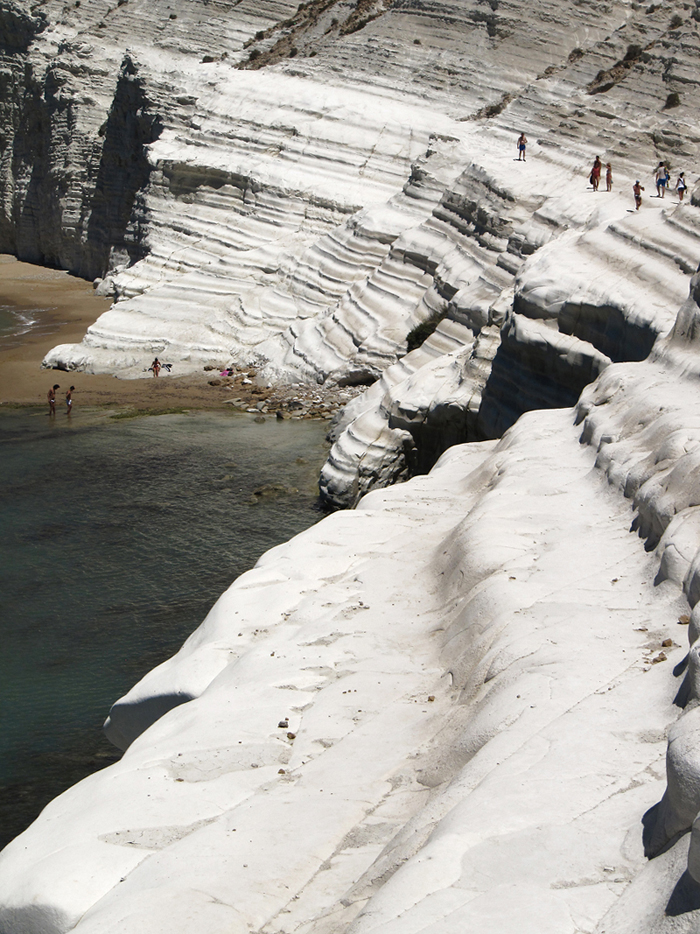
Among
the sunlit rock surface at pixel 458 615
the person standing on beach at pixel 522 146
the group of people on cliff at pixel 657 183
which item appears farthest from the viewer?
the person standing on beach at pixel 522 146

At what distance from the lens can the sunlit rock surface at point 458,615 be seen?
5.34m

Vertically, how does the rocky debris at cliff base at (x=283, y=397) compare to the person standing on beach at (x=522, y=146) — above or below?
below

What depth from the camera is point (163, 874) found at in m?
5.95

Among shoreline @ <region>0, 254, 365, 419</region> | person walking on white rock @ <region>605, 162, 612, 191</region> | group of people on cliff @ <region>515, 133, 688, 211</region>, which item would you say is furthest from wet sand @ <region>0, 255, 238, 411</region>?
person walking on white rock @ <region>605, 162, 612, 191</region>

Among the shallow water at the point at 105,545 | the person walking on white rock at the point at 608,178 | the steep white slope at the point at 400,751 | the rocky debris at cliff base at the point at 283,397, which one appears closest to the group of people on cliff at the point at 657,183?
the person walking on white rock at the point at 608,178

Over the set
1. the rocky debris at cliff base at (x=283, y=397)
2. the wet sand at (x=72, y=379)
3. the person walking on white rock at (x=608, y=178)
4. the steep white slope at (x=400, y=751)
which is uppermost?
the person walking on white rock at (x=608, y=178)

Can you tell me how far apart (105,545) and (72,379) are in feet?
52.1

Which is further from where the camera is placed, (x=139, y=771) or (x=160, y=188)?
(x=160, y=188)

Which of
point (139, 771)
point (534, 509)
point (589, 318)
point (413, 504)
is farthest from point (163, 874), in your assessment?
point (589, 318)

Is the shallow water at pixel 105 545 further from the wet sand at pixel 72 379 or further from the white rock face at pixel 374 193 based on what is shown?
the white rock face at pixel 374 193

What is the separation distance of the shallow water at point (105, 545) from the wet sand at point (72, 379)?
1651 mm

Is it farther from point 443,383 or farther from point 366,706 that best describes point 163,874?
point 443,383

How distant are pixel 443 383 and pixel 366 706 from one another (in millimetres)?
15720

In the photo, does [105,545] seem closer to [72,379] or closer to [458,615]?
[458,615]
